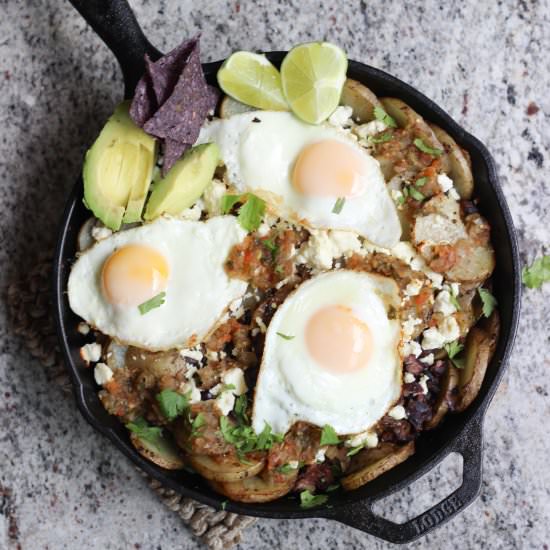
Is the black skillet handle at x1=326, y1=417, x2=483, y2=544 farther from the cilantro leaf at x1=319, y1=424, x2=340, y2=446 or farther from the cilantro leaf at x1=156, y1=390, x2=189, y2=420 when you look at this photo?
the cilantro leaf at x1=156, y1=390, x2=189, y2=420

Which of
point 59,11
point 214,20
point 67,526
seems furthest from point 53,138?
point 67,526

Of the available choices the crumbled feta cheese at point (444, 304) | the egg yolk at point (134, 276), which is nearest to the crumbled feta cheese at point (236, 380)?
the egg yolk at point (134, 276)

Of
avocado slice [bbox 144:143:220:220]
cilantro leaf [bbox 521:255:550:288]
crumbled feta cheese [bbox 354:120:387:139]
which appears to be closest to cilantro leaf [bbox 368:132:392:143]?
crumbled feta cheese [bbox 354:120:387:139]

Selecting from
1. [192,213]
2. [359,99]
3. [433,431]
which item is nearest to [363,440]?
[433,431]

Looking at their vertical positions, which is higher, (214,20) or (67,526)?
(214,20)

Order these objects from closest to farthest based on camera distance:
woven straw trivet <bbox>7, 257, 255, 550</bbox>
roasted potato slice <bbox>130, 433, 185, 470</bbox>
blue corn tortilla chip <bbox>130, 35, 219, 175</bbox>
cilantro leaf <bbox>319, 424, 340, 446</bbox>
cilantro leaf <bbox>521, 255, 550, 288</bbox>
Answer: blue corn tortilla chip <bbox>130, 35, 219, 175</bbox>
cilantro leaf <bbox>319, 424, 340, 446</bbox>
roasted potato slice <bbox>130, 433, 185, 470</bbox>
woven straw trivet <bbox>7, 257, 255, 550</bbox>
cilantro leaf <bbox>521, 255, 550, 288</bbox>

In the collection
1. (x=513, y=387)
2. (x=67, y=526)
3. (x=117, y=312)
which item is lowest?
(x=67, y=526)

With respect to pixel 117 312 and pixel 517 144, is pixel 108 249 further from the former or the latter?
pixel 517 144
